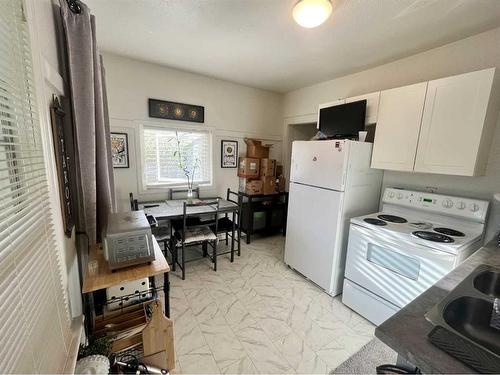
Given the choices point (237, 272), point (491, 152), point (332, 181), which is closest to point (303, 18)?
point (332, 181)

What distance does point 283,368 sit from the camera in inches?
61.6

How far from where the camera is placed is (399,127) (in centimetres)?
207

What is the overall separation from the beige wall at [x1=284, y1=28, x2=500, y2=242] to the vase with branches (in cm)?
227

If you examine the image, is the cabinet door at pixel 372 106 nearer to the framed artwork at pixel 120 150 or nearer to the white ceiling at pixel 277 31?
the white ceiling at pixel 277 31

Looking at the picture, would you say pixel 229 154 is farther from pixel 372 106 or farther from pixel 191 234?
pixel 372 106

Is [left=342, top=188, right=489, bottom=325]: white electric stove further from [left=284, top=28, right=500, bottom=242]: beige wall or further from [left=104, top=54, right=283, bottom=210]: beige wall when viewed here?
[left=104, top=54, right=283, bottom=210]: beige wall

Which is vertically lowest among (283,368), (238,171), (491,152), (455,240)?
(283,368)

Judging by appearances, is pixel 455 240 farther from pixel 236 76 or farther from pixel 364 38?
pixel 236 76

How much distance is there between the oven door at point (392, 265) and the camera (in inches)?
63.3

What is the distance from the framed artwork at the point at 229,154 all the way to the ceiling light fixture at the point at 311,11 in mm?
2115

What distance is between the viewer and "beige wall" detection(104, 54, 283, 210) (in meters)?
2.69

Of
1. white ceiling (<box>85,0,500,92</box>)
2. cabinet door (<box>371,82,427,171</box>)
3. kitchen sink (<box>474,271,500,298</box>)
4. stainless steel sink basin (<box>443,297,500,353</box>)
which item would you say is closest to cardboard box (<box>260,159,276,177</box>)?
white ceiling (<box>85,0,500,92</box>)

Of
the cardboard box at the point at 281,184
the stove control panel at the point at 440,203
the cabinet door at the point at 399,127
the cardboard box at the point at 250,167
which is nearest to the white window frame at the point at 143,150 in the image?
the cardboard box at the point at 250,167

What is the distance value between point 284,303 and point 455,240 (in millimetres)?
1527
